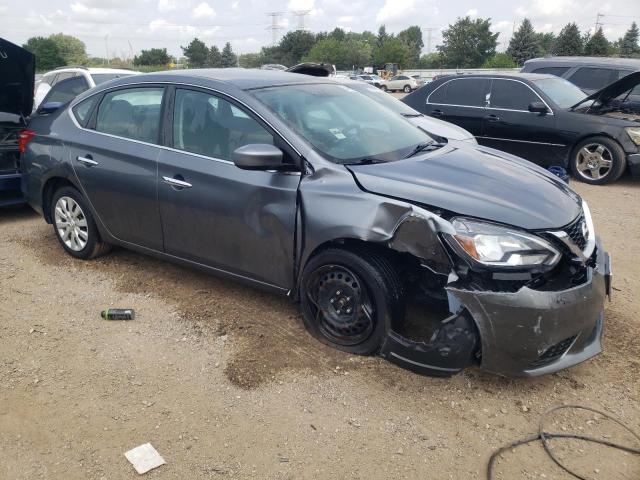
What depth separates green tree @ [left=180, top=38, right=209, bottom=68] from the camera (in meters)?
93.6

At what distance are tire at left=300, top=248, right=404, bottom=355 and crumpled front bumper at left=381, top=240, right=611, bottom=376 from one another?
0.72 ft

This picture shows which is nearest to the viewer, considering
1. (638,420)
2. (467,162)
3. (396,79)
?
(638,420)

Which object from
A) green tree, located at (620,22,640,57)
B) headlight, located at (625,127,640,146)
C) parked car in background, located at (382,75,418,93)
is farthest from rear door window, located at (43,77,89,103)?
green tree, located at (620,22,640,57)

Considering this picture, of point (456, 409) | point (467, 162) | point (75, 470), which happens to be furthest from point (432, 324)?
point (75, 470)

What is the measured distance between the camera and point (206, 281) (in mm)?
4484

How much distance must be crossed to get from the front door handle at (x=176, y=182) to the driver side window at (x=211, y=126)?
224mm

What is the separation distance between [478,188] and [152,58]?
87.1 m

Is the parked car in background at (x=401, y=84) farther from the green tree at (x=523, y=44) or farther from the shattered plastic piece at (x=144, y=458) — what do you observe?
the shattered plastic piece at (x=144, y=458)

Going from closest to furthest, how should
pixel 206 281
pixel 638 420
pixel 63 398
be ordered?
pixel 638 420 → pixel 63 398 → pixel 206 281

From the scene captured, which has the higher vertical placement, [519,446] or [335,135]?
[335,135]

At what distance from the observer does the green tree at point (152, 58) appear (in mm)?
80950

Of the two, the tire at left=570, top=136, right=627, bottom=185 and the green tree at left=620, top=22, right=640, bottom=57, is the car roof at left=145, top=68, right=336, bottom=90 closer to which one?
the tire at left=570, top=136, right=627, bottom=185

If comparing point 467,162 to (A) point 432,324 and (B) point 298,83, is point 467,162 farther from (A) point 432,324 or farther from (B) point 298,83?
(B) point 298,83

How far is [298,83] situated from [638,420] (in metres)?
2.99
